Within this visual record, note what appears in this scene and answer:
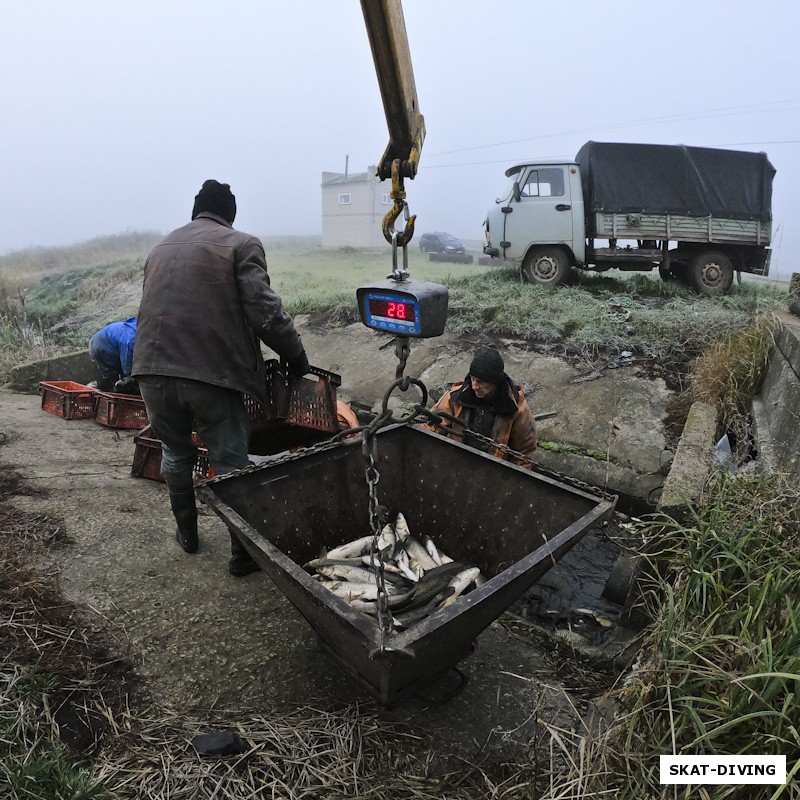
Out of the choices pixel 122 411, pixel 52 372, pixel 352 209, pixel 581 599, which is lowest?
pixel 581 599

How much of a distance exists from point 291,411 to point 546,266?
7789mm

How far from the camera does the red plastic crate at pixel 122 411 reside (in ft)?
18.8

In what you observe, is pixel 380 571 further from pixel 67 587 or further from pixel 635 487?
pixel 635 487

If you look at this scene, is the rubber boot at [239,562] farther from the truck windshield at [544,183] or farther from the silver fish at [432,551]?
the truck windshield at [544,183]

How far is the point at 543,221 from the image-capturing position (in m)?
10.3

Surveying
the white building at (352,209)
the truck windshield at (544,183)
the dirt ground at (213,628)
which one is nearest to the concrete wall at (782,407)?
the dirt ground at (213,628)

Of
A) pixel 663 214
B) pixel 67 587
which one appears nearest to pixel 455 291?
pixel 663 214

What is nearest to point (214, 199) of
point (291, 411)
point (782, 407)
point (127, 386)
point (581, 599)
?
point (291, 411)

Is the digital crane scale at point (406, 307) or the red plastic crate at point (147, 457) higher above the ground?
the digital crane scale at point (406, 307)

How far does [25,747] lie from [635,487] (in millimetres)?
4649

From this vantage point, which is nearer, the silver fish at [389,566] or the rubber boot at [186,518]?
the silver fish at [389,566]

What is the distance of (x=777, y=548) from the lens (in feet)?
7.56

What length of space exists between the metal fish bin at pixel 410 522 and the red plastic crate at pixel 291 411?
99 centimetres

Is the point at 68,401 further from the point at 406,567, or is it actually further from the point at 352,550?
the point at 406,567
